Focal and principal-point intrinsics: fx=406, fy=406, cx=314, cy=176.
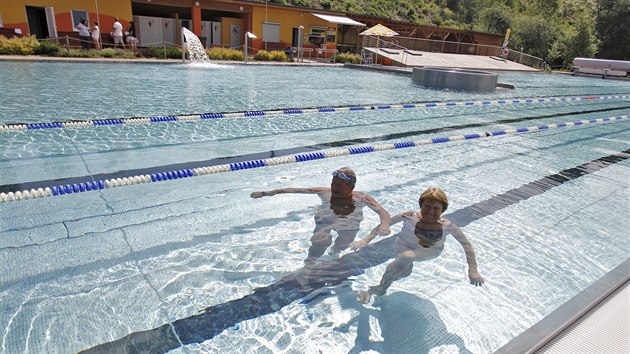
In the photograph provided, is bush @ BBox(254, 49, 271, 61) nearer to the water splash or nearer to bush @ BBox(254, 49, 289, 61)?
bush @ BBox(254, 49, 289, 61)

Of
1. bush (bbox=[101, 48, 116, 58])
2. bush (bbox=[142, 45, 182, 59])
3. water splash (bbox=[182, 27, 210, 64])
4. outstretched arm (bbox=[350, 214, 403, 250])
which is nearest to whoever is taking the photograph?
outstretched arm (bbox=[350, 214, 403, 250])

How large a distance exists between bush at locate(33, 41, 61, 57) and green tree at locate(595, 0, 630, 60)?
43.0 meters

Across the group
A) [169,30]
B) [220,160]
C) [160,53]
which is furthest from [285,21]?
[220,160]

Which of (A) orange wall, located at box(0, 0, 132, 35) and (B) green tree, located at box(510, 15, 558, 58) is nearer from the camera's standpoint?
(A) orange wall, located at box(0, 0, 132, 35)

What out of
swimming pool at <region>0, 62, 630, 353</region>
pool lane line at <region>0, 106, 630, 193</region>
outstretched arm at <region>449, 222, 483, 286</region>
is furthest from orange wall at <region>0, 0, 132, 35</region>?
outstretched arm at <region>449, 222, 483, 286</region>

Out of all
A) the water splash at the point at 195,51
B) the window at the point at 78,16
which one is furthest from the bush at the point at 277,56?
the window at the point at 78,16

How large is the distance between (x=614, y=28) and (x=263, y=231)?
44897mm

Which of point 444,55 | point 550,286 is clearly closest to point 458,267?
point 550,286

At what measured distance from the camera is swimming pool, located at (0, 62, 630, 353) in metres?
2.70

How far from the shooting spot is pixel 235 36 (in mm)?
26062

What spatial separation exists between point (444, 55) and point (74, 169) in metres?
30.3

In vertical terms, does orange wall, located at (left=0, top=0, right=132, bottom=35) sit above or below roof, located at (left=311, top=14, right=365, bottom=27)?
below

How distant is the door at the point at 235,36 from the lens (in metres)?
25.9

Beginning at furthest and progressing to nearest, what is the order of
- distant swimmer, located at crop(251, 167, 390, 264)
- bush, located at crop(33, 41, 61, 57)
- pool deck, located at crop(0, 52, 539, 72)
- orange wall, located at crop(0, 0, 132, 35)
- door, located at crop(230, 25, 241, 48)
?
door, located at crop(230, 25, 241, 48) < orange wall, located at crop(0, 0, 132, 35) < bush, located at crop(33, 41, 61, 57) < pool deck, located at crop(0, 52, 539, 72) < distant swimmer, located at crop(251, 167, 390, 264)
